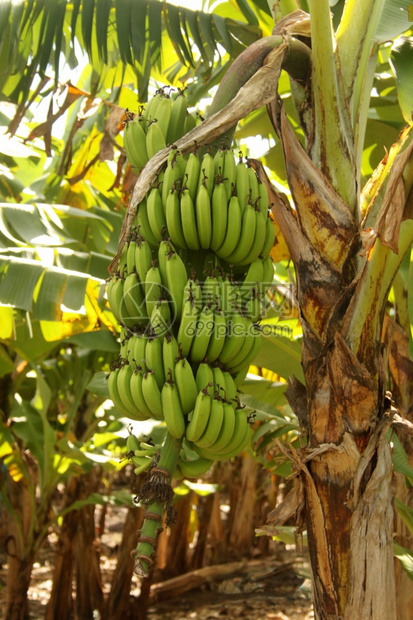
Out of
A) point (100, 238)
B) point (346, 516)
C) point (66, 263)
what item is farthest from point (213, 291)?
point (100, 238)

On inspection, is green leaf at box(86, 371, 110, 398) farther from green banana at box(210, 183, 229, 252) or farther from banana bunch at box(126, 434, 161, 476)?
green banana at box(210, 183, 229, 252)

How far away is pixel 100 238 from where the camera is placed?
3.45 metres

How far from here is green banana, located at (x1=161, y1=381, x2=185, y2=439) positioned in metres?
1.22

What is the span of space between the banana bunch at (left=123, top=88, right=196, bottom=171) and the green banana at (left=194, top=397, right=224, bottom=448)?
65 centimetres

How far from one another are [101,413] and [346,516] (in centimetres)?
325

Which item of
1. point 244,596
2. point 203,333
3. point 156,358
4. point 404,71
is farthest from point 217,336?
point 244,596

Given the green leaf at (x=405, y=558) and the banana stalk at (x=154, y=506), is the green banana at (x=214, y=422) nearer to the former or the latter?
the banana stalk at (x=154, y=506)

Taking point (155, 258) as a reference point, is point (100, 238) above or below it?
above

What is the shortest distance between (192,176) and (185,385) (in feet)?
1.57

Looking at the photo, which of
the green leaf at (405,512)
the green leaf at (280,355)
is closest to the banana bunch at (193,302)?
the green leaf at (280,355)

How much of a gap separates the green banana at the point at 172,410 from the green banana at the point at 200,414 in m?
0.02

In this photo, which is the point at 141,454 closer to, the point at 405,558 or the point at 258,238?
the point at 258,238

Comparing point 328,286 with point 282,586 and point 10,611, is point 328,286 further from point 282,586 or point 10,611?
point 282,586

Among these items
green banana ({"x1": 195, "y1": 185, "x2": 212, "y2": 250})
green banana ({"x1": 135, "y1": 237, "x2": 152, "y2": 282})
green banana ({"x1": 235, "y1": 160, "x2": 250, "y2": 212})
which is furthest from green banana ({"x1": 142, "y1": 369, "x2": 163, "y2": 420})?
green banana ({"x1": 235, "y1": 160, "x2": 250, "y2": 212})
